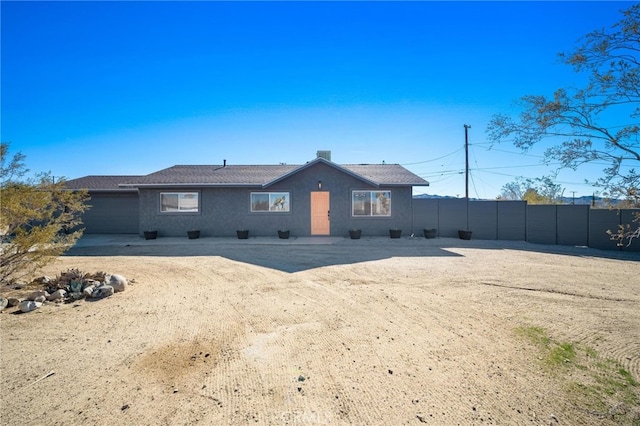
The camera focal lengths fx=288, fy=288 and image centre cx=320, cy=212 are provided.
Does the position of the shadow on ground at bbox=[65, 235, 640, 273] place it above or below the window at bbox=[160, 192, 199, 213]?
below

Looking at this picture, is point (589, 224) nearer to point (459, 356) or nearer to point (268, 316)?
point (459, 356)

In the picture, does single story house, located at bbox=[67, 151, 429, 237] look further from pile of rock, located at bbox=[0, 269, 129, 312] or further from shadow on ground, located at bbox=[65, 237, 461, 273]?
pile of rock, located at bbox=[0, 269, 129, 312]

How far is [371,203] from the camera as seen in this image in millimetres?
14781

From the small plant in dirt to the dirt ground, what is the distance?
0.05 meters

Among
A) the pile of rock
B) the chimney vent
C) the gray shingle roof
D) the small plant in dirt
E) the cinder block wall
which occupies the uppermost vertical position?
the chimney vent

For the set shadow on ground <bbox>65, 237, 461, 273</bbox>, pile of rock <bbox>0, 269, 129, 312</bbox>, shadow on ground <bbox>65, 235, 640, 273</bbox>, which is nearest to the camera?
pile of rock <bbox>0, 269, 129, 312</bbox>

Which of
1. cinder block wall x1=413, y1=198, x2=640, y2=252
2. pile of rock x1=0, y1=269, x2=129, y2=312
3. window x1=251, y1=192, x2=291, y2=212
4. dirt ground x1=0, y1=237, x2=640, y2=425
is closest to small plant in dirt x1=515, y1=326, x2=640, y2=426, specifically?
dirt ground x1=0, y1=237, x2=640, y2=425

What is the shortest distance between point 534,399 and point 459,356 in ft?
2.69

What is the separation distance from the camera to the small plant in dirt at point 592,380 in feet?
→ 8.53

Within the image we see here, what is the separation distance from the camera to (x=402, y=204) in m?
14.7

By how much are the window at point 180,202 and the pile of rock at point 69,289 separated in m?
8.54

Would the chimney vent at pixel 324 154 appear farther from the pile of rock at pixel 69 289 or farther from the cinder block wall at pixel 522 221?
the pile of rock at pixel 69 289

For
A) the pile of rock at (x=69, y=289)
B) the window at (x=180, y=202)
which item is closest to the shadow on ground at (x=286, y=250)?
the window at (x=180, y=202)

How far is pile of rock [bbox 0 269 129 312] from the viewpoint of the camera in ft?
16.9
